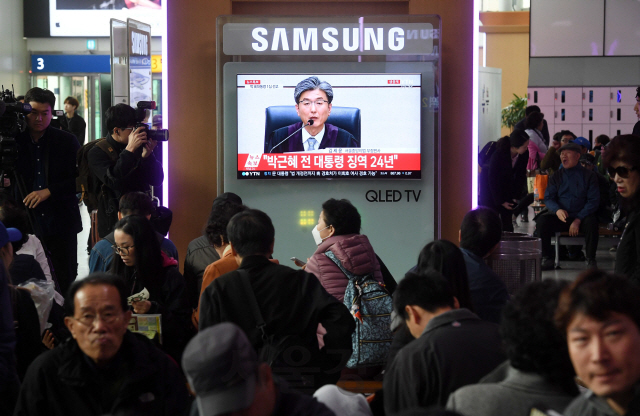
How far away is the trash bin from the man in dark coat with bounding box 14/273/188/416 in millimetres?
2965

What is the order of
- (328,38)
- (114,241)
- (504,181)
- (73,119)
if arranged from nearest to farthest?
(114,241), (328,38), (504,181), (73,119)

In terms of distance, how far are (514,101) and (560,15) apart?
3.92 metres

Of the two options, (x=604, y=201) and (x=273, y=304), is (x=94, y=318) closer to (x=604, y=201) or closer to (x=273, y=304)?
(x=273, y=304)

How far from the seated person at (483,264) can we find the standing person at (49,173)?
2845mm

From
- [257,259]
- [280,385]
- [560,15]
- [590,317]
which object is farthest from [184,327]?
[560,15]

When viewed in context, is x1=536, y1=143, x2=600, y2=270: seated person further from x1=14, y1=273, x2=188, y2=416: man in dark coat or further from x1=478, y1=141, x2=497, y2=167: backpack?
x1=14, y1=273, x2=188, y2=416: man in dark coat

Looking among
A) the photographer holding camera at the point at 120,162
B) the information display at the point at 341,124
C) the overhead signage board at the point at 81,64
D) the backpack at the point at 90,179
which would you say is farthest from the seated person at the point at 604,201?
the overhead signage board at the point at 81,64

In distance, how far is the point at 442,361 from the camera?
2102 millimetres

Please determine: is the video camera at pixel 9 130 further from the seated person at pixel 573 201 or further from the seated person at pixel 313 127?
the seated person at pixel 573 201

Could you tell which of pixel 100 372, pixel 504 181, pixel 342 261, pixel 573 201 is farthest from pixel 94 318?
pixel 573 201

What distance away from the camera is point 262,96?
559 cm

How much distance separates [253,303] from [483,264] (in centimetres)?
104

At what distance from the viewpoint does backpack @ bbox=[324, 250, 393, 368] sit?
3441 mm

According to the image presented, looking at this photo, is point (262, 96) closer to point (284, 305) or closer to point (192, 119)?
point (192, 119)
